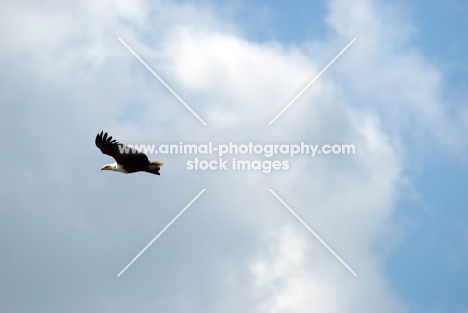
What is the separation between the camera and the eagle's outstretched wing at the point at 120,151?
5784 centimetres

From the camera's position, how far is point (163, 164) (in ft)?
192

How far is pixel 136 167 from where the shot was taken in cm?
5903

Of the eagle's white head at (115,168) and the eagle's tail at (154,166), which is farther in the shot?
the eagle's white head at (115,168)

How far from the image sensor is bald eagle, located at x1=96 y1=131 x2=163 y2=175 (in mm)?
57922

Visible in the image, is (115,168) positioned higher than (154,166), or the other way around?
(154,166)

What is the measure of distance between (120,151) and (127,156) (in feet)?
1.39

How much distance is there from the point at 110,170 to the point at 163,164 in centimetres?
353

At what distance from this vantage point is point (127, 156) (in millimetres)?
58344

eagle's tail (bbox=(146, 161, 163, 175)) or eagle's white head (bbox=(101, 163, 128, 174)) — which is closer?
eagle's tail (bbox=(146, 161, 163, 175))

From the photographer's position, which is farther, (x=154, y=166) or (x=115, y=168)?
(x=115, y=168)

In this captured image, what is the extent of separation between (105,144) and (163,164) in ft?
9.77

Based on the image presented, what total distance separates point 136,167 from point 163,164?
1527mm

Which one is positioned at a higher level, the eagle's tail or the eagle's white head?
the eagle's tail

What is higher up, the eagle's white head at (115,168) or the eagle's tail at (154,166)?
the eagle's tail at (154,166)
